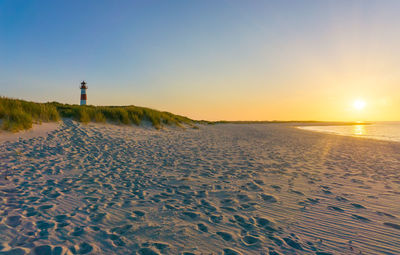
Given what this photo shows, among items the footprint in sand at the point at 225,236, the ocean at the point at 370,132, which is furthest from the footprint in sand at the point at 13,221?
the ocean at the point at 370,132

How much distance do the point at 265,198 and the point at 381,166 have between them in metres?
6.22

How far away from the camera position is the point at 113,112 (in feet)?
55.5

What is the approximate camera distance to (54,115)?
13.2 m

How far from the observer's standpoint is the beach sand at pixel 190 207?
2885 mm

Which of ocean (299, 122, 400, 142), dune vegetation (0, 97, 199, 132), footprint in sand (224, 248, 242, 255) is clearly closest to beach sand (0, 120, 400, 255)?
footprint in sand (224, 248, 242, 255)

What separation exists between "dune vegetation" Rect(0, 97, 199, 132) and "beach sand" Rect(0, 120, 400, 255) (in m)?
3.55

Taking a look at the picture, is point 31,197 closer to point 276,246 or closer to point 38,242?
point 38,242

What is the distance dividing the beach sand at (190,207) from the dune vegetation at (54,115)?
3.55m

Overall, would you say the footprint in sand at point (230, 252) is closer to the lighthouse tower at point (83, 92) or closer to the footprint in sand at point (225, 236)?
the footprint in sand at point (225, 236)

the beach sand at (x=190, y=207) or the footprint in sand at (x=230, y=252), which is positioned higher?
the beach sand at (x=190, y=207)

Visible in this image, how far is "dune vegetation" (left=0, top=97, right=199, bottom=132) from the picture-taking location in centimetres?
1022

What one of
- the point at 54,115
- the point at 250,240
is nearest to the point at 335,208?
the point at 250,240

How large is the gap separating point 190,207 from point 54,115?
12946 millimetres

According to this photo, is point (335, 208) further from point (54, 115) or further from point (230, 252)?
point (54, 115)
